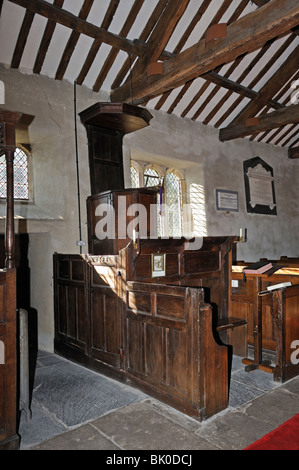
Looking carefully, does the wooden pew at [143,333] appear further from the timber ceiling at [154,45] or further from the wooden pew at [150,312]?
the timber ceiling at [154,45]

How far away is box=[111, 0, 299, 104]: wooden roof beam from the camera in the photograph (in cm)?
377

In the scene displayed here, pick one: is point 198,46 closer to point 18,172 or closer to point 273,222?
point 18,172

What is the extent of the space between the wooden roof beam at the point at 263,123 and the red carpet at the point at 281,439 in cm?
572

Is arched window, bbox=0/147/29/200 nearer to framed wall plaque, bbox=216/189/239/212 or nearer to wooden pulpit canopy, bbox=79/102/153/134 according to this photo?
wooden pulpit canopy, bbox=79/102/153/134

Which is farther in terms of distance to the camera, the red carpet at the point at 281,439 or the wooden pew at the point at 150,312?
the wooden pew at the point at 150,312

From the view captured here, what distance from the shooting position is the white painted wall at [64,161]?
4992mm

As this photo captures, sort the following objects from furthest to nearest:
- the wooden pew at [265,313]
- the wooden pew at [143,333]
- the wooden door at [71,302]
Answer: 1. the wooden door at [71,302]
2. the wooden pew at [265,313]
3. the wooden pew at [143,333]

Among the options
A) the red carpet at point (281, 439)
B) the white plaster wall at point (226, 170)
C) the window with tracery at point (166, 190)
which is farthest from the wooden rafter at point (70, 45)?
the red carpet at point (281, 439)

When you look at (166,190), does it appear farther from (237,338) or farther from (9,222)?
(9,222)

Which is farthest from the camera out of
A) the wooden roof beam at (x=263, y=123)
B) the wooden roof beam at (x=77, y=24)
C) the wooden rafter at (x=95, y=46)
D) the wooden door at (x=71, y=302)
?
the wooden roof beam at (x=263, y=123)

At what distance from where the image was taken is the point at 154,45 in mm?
5008

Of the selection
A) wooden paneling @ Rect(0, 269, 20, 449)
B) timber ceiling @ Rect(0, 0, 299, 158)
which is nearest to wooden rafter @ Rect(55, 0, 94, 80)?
timber ceiling @ Rect(0, 0, 299, 158)

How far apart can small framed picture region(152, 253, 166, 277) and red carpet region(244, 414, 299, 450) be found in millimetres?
1756
